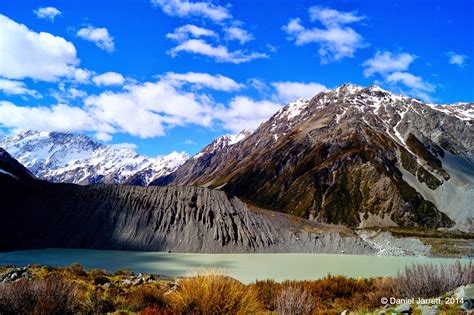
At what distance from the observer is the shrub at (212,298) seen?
1102 centimetres

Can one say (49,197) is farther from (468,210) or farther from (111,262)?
(468,210)

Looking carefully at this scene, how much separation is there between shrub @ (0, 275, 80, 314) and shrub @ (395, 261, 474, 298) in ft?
36.1

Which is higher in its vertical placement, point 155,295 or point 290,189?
point 290,189

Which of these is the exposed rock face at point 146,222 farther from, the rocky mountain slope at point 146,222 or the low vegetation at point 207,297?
the low vegetation at point 207,297

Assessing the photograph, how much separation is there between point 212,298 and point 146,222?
6216cm

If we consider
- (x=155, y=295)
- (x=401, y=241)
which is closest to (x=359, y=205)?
(x=401, y=241)

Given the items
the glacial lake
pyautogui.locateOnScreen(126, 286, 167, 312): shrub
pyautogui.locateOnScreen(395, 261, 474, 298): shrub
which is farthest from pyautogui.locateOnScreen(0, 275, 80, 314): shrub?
the glacial lake

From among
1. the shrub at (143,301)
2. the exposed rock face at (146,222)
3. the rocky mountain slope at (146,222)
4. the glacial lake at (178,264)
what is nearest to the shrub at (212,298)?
the shrub at (143,301)

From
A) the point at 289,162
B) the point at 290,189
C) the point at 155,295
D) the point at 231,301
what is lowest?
the point at 155,295

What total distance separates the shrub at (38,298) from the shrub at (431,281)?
36.1 ft

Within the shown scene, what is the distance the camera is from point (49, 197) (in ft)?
243

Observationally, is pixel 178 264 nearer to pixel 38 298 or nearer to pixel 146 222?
pixel 146 222

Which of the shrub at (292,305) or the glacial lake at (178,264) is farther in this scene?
the glacial lake at (178,264)

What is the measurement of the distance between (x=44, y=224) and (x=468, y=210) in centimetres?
13075
